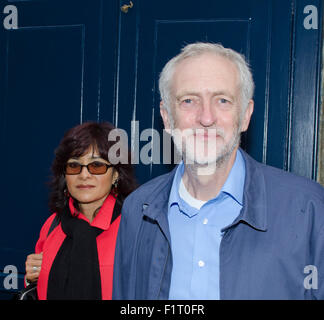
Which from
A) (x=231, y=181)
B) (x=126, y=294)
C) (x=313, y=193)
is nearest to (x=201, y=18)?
(x=231, y=181)

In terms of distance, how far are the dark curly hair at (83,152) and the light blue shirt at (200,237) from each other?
0.78 m

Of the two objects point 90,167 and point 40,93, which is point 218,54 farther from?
point 40,93

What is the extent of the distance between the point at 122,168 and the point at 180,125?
0.84 metres

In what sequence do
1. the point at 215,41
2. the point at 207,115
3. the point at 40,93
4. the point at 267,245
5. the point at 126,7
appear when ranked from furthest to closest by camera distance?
the point at 40,93
the point at 126,7
the point at 215,41
the point at 207,115
the point at 267,245

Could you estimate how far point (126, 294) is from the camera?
5.29ft

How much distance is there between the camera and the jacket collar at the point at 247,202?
4.43 ft

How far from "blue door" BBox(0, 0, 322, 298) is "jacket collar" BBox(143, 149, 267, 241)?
2.91 feet

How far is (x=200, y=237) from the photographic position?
1.41 meters

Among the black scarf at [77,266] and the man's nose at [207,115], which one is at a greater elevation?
the man's nose at [207,115]

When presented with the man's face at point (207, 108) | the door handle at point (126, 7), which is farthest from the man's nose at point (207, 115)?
the door handle at point (126, 7)

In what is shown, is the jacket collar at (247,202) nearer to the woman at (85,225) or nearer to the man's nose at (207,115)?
the man's nose at (207,115)

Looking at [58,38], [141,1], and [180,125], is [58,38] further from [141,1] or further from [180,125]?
[180,125]

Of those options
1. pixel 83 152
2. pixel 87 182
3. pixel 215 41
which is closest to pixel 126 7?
pixel 215 41

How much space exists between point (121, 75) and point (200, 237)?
1555 mm
